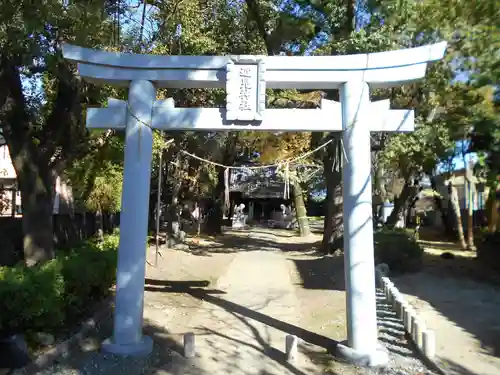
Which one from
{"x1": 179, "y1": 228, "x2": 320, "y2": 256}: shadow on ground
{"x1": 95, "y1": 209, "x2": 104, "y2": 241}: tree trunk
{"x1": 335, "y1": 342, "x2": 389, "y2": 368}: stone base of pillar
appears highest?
{"x1": 95, "y1": 209, "x2": 104, "y2": 241}: tree trunk

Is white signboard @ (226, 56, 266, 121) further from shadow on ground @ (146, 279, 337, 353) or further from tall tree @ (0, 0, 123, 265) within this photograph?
shadow on ground @ (146, 279, 337, 353)

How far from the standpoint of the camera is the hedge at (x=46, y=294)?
21.5 feet

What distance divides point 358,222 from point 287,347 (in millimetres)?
1990

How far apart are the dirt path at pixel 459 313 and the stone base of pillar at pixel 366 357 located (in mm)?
794

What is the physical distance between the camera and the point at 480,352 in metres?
7.39

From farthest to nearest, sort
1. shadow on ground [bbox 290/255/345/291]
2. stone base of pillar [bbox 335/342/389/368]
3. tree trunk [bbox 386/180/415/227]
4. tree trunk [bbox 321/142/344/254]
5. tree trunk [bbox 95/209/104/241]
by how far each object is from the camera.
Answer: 1. tree trunk [bbox 386/180/415/227]
2. tree trunk [bbox 95/209/104/241]
3. tree trunk [bbox 321/142/344/254]
4. shadow on ground [bbox 290/255/345/291]
5. stone base of pillar [bbox 335/342/389/368]

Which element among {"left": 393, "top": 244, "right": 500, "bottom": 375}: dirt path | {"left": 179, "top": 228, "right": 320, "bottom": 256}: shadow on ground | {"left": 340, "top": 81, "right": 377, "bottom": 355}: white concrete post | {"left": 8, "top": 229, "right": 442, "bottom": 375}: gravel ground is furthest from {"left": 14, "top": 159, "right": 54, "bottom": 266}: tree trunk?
{"left": 179, "top": 228, "right": 320, "bottom": 256}: shadow on ground

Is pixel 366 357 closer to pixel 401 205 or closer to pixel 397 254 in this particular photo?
pixel 397 254

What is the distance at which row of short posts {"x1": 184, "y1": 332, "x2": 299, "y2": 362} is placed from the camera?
22.8 feet

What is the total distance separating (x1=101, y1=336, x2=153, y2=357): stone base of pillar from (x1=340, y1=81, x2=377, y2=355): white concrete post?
2837 mm

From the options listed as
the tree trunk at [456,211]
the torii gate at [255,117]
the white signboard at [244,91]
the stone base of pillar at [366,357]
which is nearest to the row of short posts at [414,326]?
the stone base of pillar at [366,357]

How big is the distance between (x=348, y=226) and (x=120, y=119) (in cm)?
360

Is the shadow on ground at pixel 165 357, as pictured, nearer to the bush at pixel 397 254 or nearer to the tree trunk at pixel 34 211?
the tree trunk at pixel 34 211

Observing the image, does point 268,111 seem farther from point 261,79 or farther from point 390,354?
point 390,354
